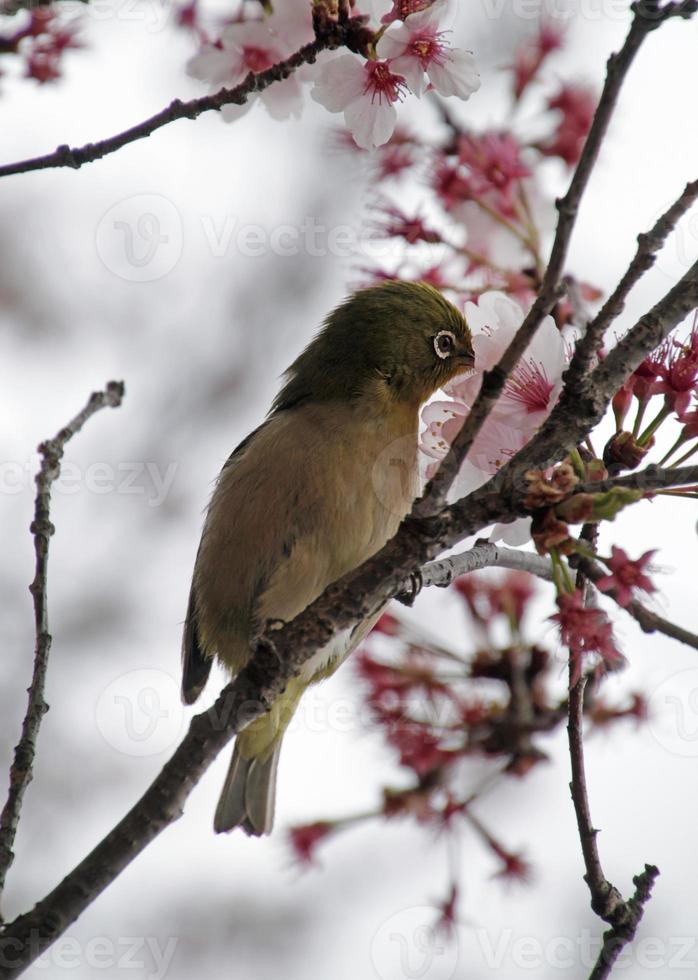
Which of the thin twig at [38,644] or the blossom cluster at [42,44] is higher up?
the blossom cluster at [42,44]

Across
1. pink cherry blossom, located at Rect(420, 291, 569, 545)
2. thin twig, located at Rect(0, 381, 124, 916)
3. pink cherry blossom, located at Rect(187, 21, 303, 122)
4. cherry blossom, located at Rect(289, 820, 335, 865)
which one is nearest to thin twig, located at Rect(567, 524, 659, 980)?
pink cherry blossom, located at Rect(420, 291, 569, 545)

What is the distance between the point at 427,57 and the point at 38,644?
1.99 meters

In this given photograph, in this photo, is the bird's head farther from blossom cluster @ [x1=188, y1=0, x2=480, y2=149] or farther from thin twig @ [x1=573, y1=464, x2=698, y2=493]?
thin twig @ [x1=573, y1=464, x2=698, y2=493]

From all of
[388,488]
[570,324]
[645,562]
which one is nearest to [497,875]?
[388,488]

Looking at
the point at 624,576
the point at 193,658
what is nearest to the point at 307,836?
the point at 193,658

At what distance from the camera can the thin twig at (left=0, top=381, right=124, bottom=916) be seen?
264 centimetres

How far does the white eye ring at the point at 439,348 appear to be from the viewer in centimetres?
475

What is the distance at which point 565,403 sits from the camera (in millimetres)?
2502

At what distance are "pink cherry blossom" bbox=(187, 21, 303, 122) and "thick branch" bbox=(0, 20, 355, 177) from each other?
0.58m

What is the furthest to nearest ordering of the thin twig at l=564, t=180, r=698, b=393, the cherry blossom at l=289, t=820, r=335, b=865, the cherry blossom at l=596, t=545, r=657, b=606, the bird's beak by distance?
the cherry blossom at l=289, t=820, r=335, b=865 < the bird's beak < the cherry blossom at l=596, t=545, r=657, b=606 < the thin twig at l=564, t=180, r=698, b=393

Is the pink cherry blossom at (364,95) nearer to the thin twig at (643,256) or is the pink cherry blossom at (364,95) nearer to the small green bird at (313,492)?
the thin twig at (643,256)

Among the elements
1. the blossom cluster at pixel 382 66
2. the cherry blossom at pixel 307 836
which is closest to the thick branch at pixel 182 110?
the blossom cluster at pixel 382 66

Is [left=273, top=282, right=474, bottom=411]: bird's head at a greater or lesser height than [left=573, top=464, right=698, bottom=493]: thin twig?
greater

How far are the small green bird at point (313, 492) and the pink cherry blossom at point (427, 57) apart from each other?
1.64 m
